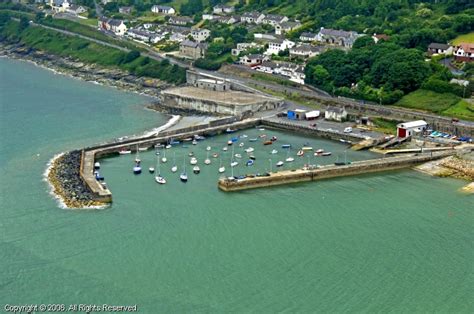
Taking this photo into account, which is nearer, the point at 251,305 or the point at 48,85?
the point at 251,305

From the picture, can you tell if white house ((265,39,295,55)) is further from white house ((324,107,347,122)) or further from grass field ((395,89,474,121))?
grass field ((395,89,474,121))

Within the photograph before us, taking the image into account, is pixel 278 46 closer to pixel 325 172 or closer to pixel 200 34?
pixel 200 34

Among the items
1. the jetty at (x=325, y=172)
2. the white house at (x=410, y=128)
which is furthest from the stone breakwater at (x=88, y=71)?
the jetty at (x=325, y=172)

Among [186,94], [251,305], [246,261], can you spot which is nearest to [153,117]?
[186,94]

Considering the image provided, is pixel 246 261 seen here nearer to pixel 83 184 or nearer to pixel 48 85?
pixel 83 184

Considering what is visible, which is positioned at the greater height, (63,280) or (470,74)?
(470,74)
